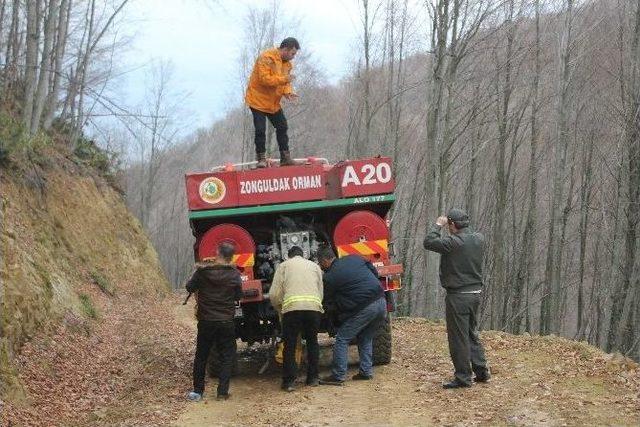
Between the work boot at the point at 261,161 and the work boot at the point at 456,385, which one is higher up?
the work boot at the point at 261,161

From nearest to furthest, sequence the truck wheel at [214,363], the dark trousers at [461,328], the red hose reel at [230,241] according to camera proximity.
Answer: the dark trousers at [461,328], the red hose reel at [230,241], the truck wheel at [214,363]

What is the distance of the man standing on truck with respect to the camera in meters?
10.2

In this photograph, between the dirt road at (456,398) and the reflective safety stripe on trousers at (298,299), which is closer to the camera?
the dirt road at (456,398)

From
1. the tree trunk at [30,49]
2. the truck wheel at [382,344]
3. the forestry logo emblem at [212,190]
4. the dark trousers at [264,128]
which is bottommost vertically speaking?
the truck wheel at [382,344]

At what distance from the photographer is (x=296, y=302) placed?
336 inches

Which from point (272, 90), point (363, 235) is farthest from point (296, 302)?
point (272, 90)

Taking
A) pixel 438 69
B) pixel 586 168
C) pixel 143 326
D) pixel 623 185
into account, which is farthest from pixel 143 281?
pixel 586 168

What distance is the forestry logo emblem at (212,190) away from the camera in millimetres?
8977

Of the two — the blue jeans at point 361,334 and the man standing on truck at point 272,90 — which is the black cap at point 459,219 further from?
the man standing on truck at point 272,90

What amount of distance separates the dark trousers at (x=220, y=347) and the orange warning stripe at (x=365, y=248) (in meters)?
1.68

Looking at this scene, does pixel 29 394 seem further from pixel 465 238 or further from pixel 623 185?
pixel 623 185

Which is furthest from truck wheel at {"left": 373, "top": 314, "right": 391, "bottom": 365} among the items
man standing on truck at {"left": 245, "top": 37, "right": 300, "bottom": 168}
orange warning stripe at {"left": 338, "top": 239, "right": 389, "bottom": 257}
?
man standing on truck at {"left": 245, "top": 37, "right": 300, "bottom": 168}

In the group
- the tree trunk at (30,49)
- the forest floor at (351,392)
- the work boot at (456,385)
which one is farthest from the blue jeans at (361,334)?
the tree trunk at (30,49)

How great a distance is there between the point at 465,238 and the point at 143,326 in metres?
9.72
